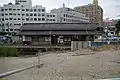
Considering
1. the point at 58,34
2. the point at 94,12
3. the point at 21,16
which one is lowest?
the point at 58,34

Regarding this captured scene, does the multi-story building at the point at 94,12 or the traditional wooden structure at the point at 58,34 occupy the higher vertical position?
the multi-story building at the point at 94,12

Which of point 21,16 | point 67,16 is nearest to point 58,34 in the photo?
point 21,16

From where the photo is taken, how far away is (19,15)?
316ft

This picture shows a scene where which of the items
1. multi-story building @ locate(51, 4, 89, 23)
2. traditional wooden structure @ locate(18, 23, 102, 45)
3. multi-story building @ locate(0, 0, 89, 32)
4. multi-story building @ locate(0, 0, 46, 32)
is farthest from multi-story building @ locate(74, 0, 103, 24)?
traditional wooden structure @ locate(18, 23, 102, 45)

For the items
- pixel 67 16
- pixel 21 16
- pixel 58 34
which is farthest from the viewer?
pixel 67 16

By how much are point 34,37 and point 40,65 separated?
1281 inches

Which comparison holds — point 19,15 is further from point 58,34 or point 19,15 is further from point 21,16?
point 58,34

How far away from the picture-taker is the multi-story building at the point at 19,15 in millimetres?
93875

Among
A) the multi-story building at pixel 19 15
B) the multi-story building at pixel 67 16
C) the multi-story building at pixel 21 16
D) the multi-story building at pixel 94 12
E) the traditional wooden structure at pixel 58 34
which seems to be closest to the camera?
the traditional wooden structure at pixel 58 34

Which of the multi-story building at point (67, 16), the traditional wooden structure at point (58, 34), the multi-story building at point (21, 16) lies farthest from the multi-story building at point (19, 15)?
the traditional wooden structure at point (58, 34)

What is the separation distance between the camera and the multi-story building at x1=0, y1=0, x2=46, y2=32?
9388cm

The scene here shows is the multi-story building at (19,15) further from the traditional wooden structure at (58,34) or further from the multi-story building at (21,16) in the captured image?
the traditional wooden structure at (58,34)

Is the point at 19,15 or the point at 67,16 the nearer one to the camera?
the point at 19,15

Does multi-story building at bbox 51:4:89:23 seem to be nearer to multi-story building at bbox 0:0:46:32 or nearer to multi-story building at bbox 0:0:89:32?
multi-story building at bbox 0:0:89:32
